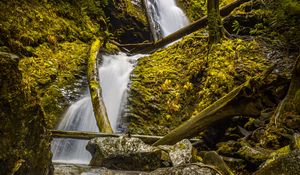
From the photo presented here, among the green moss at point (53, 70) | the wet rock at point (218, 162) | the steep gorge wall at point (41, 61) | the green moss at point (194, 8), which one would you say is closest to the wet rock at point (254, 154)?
the wet rock at point (218, 162)

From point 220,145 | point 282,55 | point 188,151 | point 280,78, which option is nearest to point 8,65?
point 188,151

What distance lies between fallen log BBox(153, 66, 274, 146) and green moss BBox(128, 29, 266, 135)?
1733 mm

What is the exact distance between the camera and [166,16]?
15805mm

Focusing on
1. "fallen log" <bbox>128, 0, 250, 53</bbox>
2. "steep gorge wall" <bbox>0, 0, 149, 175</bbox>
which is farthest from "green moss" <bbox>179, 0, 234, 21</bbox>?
"fallen log" <bbox>128, 0, 250, 53</bbox>

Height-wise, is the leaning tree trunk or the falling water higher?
the leaning tree trunk

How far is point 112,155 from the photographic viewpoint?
16.3 feet

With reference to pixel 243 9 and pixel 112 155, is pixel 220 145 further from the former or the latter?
pixel 243 9

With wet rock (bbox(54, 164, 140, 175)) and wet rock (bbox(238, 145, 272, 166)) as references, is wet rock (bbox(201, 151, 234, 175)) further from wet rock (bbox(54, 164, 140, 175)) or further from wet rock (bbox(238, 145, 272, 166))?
wet rock (bbox(54, 164, 140, 175))

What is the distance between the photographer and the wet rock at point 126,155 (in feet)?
15.7

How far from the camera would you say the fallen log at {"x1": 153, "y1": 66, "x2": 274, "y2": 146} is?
16.5 ft

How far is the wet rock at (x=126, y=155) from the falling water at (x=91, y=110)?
1.30 metres

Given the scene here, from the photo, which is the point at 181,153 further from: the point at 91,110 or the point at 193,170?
the point at 91,110

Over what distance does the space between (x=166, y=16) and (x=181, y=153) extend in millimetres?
11943

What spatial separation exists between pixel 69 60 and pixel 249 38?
5.29 meters
